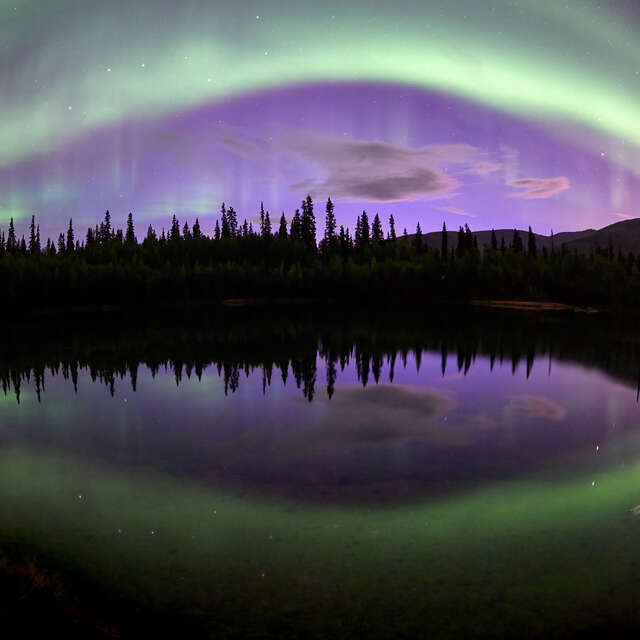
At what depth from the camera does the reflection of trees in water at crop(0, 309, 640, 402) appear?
40.1 meters

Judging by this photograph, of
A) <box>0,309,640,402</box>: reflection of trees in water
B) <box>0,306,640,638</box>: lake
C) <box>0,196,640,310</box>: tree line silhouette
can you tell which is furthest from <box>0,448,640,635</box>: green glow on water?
<box>0,196,640,310</box>: tree line silhouette

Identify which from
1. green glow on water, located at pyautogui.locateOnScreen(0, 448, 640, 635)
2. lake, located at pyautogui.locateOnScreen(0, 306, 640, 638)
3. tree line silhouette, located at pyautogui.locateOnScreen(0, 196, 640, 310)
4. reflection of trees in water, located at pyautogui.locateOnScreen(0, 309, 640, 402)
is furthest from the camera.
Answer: tree line silhouette, located at pyautogui.locateOnScreen(0, 196, 640, 310)

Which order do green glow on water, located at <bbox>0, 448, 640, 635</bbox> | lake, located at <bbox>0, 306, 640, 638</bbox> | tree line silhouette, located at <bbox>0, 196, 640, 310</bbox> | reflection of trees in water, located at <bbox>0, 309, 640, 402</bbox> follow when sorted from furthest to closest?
tree line silhouette, located at <bbox>0, 196, 640, 310</bbox>, reflection of trees in water, located at <bbox>0, 309, 640, 402</bbox>, green glow on water, located at <bbox>0, 448, 640, 635</bbox>, lake, located at <bbox>0, 306, 640, 638</bbox>

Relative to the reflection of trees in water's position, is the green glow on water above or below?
below

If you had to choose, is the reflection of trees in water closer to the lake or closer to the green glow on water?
the lake

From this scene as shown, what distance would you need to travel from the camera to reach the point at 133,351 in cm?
5159

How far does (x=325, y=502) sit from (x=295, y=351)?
36666mm

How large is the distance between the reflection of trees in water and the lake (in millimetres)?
2012

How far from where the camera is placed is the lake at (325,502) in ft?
34.5

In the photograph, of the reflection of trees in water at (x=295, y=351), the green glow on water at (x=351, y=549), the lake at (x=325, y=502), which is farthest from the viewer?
the reflection of trees in water at (x=295, y=351)

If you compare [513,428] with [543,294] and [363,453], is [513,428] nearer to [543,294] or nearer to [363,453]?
[363,453]

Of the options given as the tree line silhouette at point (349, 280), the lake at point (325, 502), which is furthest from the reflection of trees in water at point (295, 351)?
the tree line silhouette at point (349, 280)

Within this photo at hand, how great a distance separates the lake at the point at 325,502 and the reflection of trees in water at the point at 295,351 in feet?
6.60

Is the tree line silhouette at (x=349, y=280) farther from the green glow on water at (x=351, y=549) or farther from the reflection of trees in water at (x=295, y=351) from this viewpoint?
the green glow on water at (x=351, y=549)
